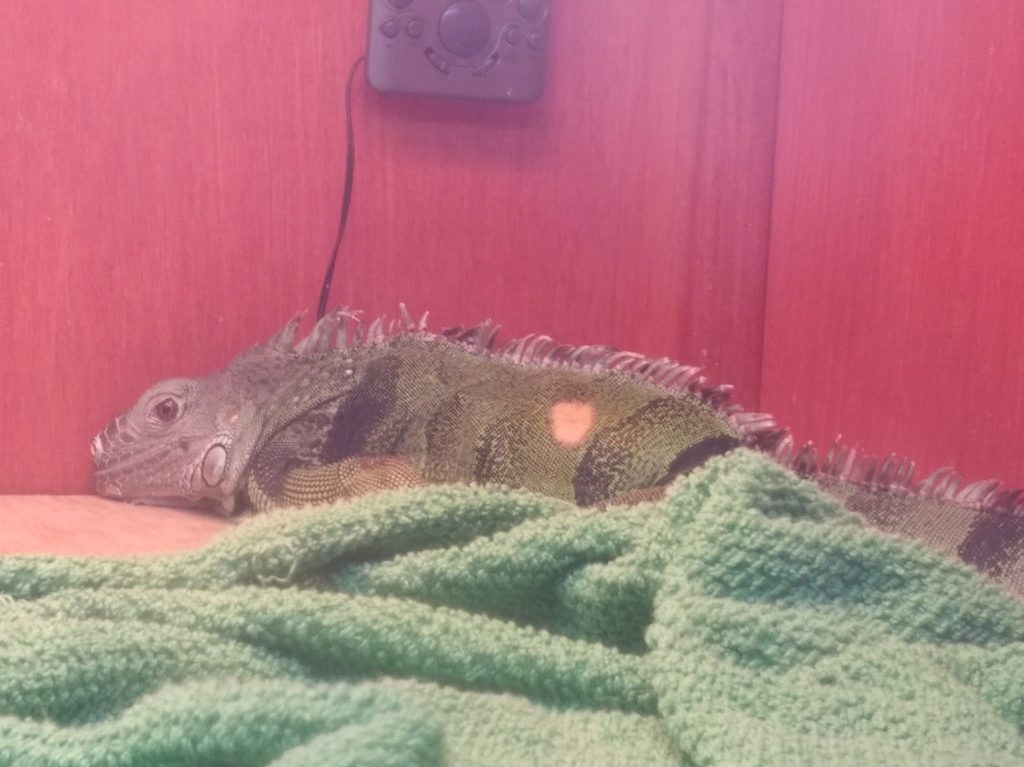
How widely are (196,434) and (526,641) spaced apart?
2.42ft

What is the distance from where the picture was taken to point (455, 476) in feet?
3.26

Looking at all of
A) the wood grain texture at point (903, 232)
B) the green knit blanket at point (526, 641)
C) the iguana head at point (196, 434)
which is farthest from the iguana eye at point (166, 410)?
the wood grain texture at point (903, 232)

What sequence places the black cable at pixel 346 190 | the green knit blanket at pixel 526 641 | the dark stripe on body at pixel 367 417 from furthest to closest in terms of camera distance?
the black cable at pixel 346 190 → the dark stripe on body at pixel 367 417 → the green knit blanket at pixel 526 641

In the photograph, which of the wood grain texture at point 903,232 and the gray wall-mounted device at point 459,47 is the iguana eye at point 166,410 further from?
the wood grain texture at point 903,232

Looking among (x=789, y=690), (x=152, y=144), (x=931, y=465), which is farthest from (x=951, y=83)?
(x=152, y=144)

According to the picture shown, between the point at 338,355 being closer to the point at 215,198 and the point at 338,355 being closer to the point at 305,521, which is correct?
the point at 215,198

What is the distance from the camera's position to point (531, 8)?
3.95 ft

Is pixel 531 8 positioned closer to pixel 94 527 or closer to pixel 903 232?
pixel 903 232

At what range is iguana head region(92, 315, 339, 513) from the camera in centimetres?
112

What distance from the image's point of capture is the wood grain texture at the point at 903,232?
938 millimetres

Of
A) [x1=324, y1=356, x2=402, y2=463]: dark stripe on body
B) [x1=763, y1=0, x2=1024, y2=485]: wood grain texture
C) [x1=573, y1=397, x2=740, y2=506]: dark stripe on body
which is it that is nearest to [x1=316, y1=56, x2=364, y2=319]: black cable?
[x1=324, y1=356, x2=402, y2=463]: dark stripe on body

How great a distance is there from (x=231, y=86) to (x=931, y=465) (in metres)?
0.89

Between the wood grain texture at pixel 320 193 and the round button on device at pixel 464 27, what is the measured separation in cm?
8

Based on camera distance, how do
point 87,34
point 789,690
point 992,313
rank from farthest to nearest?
point 87,34 → point 992,313 → point 789,690
